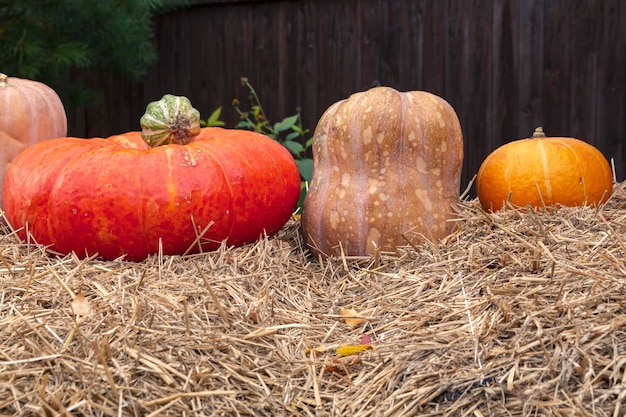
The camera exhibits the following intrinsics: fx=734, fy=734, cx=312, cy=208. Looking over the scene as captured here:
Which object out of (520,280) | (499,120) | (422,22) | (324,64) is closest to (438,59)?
(422,22)

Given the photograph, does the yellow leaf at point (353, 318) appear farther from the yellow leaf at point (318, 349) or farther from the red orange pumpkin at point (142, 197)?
the red orange pumpkin at point (142, 197)

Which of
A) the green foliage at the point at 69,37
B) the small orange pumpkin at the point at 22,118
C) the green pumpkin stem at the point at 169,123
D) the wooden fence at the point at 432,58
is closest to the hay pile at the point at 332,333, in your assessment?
the green pumpkin stem at the point at 169,123

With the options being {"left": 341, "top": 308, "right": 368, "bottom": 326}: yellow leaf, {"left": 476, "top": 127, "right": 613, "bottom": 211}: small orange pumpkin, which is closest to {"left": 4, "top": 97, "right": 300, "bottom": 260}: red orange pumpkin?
{"left": 341, "top": 308, "right": 368, "bottom": 326}: yellow leaf

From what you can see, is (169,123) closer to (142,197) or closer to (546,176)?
(142,197)

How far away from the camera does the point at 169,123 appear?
2740 mm

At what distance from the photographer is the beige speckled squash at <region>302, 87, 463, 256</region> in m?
2.60

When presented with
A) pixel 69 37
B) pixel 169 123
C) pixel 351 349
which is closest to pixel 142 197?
pixel 169 123

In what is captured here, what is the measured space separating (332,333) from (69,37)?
457 centimetres

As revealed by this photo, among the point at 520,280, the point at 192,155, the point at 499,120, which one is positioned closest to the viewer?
the point at 520,280

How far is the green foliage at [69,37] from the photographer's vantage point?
17.5 ft

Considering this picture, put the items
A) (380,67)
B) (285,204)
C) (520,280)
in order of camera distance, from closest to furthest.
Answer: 1. (520,280)
2. (285,204)
3. (380,67)

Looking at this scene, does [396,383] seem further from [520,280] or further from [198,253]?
[198,253]

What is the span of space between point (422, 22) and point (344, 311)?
357cm

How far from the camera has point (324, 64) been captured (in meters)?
5.81
